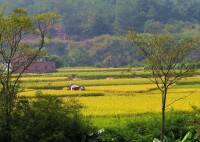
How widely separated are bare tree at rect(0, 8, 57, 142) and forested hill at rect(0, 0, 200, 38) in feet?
290

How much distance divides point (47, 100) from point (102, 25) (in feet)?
329

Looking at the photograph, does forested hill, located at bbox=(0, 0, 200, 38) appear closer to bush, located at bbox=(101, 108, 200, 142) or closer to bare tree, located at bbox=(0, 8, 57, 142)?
bush, located at bbox=(101, 108, 200, 142)

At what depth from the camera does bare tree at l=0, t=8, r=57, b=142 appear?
13.2 m

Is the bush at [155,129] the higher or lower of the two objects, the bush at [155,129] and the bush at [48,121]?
the lower

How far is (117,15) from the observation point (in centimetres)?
11594

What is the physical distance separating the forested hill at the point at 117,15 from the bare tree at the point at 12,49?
88400 mm

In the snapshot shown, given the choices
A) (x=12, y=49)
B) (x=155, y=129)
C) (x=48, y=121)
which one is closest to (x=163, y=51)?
(x=155, y=129)

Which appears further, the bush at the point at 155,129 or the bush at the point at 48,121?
the bush at the point at 155,129

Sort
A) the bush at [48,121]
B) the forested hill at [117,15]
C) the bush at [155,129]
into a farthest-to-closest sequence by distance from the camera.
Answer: the forested hill at [117,15] < the bush at [155,129] < the bush at [48,121]

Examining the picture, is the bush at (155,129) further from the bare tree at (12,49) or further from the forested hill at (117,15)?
the forested hill at (117,15)

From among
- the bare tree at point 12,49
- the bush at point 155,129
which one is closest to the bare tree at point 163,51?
the bush at point 155,129

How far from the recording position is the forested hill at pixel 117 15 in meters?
111

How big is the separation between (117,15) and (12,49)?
103566mm

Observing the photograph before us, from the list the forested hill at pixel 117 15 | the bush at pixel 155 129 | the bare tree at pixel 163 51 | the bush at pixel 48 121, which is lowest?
the bush at pixel 155 129
